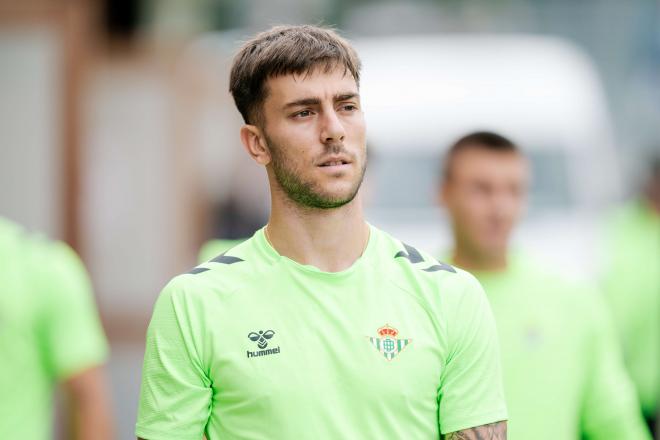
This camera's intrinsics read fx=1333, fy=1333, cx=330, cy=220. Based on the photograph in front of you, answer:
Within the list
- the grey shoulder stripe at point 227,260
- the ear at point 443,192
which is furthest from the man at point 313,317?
the ear at point 443,192

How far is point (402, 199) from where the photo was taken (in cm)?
1119

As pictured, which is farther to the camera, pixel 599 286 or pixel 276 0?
pixel 276 0

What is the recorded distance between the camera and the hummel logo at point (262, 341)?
359 centimetres

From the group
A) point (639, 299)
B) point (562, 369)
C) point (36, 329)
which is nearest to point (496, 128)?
point (639, 299)

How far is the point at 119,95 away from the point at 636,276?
14.1 feet

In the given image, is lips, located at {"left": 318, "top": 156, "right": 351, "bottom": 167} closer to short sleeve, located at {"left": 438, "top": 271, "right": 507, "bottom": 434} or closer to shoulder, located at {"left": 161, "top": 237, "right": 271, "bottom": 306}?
shoulder, located at {"left": 161, "top": 237, "right": 271, "bottom": 306}

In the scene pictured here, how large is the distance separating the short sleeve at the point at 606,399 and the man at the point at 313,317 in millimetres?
1293

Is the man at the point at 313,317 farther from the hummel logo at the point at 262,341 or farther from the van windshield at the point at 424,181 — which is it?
the van windshield at the point at 424,181

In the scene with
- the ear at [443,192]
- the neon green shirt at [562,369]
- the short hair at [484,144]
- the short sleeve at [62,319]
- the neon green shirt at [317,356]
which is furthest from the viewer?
the ear at [443,192]

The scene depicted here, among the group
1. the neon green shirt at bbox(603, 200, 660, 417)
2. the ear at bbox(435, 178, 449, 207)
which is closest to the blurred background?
the neon green shirt at bbox(603, 200, 660, 417)

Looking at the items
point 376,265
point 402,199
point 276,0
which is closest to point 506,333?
point 376,265

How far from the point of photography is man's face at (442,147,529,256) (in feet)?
18.1

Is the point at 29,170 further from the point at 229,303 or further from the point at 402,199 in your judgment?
the point at 229,303

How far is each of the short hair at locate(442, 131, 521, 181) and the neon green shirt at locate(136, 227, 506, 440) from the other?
211 centimetres
